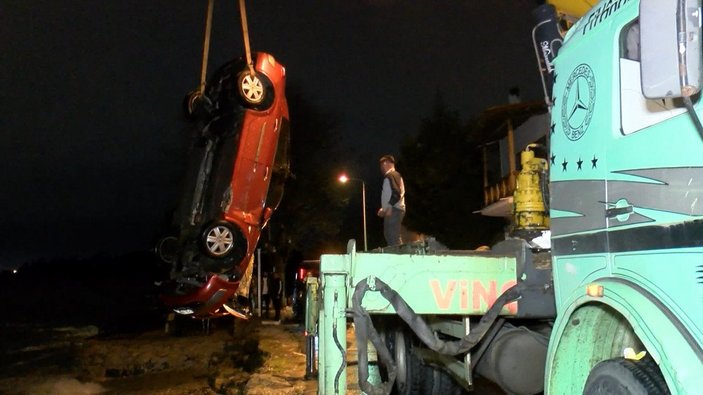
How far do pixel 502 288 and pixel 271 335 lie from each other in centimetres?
846

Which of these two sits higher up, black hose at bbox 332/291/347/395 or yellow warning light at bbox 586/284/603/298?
yellow warning light at bbox 586/284/603/298

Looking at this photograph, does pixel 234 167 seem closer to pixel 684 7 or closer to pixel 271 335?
pixel 271 335

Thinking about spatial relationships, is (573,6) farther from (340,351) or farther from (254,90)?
(254,90)

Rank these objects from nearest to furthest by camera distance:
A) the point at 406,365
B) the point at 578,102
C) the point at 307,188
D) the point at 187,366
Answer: the point at 578,102, the point at 406,365, the point at 187,366, the point at 307,188

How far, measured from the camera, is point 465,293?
402cm

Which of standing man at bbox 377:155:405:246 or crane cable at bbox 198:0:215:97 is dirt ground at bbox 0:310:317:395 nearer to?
standing man at bbox 377:155:405:246

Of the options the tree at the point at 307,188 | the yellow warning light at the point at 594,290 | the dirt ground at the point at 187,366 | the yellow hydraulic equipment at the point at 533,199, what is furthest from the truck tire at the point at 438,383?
the tree at the point at 307,188

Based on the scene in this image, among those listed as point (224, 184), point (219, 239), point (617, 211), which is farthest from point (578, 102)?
point (224, 184)

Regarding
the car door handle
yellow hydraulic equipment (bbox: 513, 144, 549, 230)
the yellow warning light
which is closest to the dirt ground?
yellow hydraulic equipment (bbox: 513, 144, 549, 230)

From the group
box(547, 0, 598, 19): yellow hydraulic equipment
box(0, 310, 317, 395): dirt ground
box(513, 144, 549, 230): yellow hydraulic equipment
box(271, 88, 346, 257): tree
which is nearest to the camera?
box(513, 144, 549, 230): yellow hydraulic equipment

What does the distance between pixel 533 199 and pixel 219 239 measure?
14.7 feet

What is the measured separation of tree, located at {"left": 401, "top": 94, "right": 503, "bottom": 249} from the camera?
27.6m

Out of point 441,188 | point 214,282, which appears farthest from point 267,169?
point 441,188

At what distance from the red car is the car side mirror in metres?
6.23
